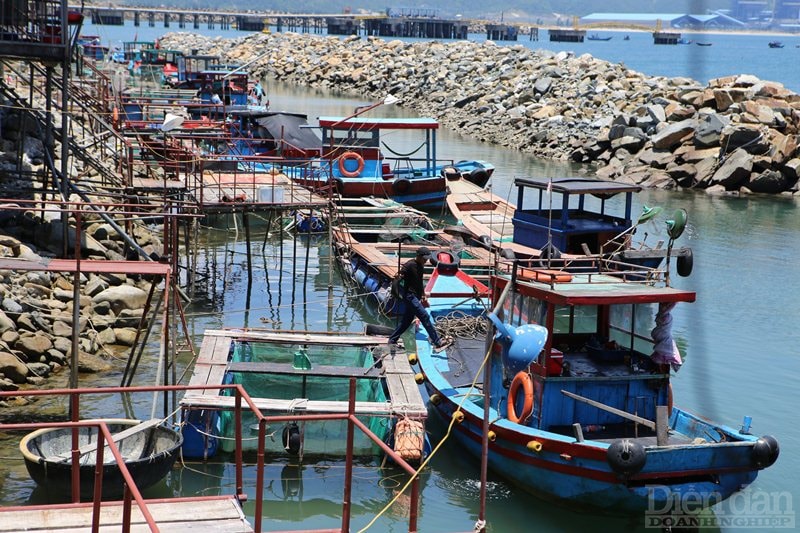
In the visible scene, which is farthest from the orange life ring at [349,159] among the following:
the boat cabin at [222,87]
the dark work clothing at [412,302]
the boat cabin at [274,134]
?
the boat cabin at [222,87]

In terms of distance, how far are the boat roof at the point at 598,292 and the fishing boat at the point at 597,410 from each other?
0.02 meters

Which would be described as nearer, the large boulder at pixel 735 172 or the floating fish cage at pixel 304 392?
the floating fish cage at pixel 304 392

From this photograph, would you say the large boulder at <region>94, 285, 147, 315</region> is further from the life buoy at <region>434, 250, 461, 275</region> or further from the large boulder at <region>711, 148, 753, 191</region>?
the large boulder at <region>711, 148, 753, 191</region>

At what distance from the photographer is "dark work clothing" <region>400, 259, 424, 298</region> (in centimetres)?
1791

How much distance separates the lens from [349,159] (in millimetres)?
33156

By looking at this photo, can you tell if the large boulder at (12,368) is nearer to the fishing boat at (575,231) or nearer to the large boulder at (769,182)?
the fishing boat at (575,231)

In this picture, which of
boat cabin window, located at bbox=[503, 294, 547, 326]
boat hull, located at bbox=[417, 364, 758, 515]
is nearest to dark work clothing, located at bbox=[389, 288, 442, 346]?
boat cabin window, located at bbox=[503, 294, 547, 326]

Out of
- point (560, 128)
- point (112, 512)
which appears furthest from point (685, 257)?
point (560, 128)

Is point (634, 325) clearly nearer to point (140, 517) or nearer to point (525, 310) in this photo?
point (525, 310)

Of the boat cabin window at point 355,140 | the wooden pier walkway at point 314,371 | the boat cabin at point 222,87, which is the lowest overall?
the wooden pier walkway at point 314,371

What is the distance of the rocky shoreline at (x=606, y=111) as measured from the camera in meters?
42.3

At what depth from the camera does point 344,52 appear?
98750 millimetres

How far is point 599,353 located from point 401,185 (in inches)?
779

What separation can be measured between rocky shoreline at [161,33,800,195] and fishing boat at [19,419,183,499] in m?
32.5
